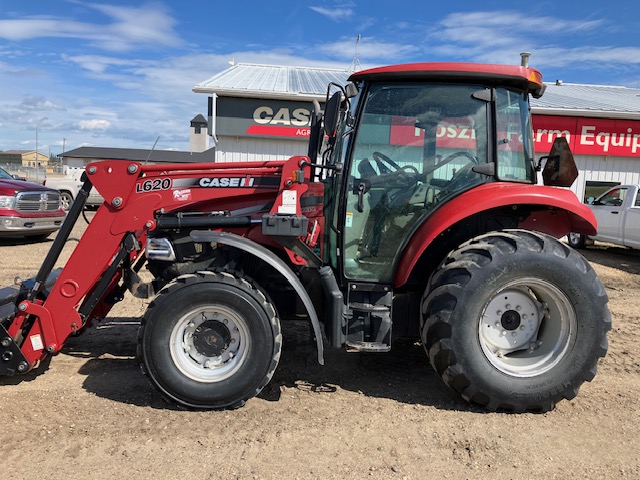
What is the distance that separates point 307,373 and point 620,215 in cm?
987

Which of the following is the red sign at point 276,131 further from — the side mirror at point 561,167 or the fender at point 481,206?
the fender at point 481,206

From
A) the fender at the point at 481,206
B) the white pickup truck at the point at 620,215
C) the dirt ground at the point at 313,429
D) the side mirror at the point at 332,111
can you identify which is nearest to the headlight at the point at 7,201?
the dirt ground at the point at 313,429

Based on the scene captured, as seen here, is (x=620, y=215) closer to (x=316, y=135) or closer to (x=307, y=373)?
(x=316, y=135)

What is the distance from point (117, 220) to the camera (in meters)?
3.84

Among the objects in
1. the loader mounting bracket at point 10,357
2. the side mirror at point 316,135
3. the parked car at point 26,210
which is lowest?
the loader mounting bracket at point 10,357

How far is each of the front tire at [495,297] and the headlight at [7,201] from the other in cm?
962

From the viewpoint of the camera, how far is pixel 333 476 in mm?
2900

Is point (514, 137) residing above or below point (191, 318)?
above

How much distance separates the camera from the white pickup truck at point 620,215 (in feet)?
36.2

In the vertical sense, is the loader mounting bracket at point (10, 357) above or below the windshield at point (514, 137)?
below

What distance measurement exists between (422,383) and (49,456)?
265cm

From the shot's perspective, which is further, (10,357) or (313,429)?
(10,357)

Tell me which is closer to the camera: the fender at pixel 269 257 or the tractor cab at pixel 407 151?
the fender at pixel 269 257

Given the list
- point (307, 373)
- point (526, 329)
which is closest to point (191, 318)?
point (307, 373)
